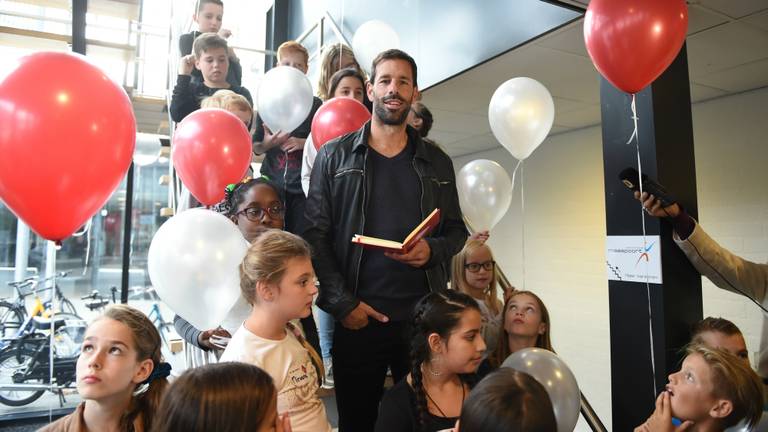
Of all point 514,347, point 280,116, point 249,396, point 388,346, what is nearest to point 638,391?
point 514,347

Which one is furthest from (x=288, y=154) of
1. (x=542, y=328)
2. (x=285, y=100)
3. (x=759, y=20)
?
(x=759, y=20)

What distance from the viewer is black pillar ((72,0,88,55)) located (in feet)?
10.1

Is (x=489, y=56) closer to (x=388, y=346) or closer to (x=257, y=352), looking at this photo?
(x=388, y=346)

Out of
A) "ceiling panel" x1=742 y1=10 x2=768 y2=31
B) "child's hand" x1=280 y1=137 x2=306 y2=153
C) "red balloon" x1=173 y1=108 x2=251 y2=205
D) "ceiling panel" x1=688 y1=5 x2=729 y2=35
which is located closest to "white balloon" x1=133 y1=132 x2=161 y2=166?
"child's hand" x1=280 y1=137 x2=306 y2=153

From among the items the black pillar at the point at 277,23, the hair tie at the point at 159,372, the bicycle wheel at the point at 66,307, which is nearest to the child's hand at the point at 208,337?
the hair tie at the point at 159,372

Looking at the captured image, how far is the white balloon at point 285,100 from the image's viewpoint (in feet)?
7.50

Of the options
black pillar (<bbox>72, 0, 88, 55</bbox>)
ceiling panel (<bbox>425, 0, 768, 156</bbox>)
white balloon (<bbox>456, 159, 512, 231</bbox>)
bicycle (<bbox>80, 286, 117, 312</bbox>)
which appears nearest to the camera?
ceiling panel (<bbox>425, 0, 768, 156</bbox>)

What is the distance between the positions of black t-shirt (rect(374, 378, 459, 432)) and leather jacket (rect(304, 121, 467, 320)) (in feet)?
1.05

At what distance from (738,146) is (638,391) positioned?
2114 mm

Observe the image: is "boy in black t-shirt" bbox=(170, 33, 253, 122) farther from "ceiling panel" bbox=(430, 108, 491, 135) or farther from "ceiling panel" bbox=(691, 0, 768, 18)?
"ceiling panel" bbox=(691, 0, 768, 18)

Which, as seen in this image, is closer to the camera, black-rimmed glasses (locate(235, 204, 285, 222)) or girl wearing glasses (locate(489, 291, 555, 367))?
black-rimmed glasses (locate(235, 204, 285, 222))

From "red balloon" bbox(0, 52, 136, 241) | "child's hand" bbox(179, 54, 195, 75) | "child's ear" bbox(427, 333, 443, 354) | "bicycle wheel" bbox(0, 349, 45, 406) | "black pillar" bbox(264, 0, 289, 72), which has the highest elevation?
"black pillar" bbox(264, 0, 289, 72)

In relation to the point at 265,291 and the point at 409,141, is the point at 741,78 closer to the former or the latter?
the point at 409,141

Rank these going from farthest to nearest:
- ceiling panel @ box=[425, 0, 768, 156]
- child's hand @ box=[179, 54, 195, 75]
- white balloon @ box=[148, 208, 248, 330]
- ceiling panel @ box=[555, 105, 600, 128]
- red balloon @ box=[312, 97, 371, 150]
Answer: ceiling panel @ box=[555, 105, 600, 128] < child's hand @ box=[179, 54, 195, 75] < ceiling panel @ box=[425, 0, 768, 156] < red balloon @ box=[312, 97, 371, 150] < white balloon @ box=[148, 208, 248, 330]
